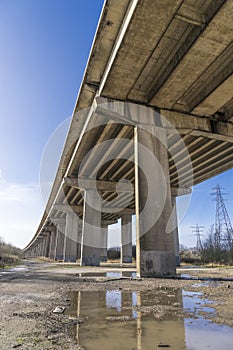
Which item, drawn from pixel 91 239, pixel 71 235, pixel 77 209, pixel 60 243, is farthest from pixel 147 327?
pixel 60 243

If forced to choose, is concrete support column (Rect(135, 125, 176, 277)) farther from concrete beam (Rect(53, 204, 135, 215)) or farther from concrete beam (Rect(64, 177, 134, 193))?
concrete beam (Rect(53, 204, 135, 215))

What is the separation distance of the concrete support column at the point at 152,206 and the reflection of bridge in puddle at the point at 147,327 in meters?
6.03

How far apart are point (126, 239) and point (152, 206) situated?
30557 mm

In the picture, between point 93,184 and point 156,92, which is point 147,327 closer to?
point 156,92

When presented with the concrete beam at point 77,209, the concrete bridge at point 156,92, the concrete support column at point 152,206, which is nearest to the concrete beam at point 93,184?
the concrete bridge at point 156,92

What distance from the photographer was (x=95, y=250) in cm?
2402

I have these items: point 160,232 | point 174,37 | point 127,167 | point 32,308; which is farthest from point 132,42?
point 127,167

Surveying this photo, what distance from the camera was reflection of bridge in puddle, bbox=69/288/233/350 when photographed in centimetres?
233

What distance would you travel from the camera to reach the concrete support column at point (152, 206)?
34.0ft

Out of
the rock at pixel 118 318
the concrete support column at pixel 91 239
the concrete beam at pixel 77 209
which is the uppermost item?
the concrete beam at pixel 77 209

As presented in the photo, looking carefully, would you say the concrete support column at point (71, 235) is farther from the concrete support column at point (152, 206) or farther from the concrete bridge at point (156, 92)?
the concrete support column at point (152, 206)

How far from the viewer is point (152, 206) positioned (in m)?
10.8

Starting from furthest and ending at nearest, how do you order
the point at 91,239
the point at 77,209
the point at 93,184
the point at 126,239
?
1. the point at 77,209
2. the point at 126,239
3. the point at 93,184
4. the point at 91,239

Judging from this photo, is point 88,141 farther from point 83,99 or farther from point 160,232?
point 160,232
